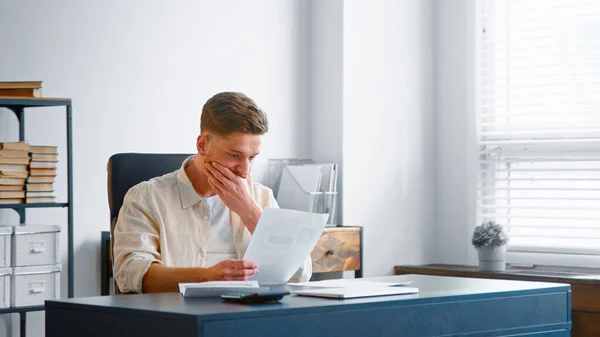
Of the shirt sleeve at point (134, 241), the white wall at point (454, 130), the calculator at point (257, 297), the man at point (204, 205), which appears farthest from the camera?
the white wall at point (454, 130)

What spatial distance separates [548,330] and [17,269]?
1821 mm

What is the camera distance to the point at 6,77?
335cm

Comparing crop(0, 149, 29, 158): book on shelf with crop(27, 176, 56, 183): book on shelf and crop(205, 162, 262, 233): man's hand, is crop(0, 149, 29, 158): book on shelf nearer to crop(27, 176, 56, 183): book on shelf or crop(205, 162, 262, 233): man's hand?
crop(27, 176, 56, 183): book on shelf

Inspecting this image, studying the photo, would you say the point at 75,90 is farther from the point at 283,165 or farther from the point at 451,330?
the point at 451,330

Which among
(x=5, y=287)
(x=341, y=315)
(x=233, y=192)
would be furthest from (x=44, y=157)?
(x=341, y=315)

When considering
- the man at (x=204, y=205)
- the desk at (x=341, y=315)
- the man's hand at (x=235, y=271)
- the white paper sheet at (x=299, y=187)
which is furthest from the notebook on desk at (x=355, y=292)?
the white paper sheet at (x=299, y=187)

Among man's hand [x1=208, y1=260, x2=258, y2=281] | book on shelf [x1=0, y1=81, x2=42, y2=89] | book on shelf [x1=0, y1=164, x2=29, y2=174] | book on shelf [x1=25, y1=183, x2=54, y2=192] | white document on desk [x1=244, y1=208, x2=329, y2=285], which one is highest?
book on shelf [x1=0, y1=81, x2=42, y2=89]

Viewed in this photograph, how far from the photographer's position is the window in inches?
160

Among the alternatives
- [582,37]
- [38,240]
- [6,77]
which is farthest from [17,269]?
[582,37]

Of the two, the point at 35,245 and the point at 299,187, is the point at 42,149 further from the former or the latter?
the point at 299,187

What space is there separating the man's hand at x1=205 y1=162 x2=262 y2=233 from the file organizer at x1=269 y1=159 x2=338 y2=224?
1.50m

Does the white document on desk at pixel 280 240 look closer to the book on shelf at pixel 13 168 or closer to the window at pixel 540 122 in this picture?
the book on shelf at pixel 13 168

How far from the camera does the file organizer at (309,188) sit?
12.9ft

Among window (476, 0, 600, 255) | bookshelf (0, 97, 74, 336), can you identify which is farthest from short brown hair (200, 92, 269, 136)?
window (476, 0, 600, 255)
